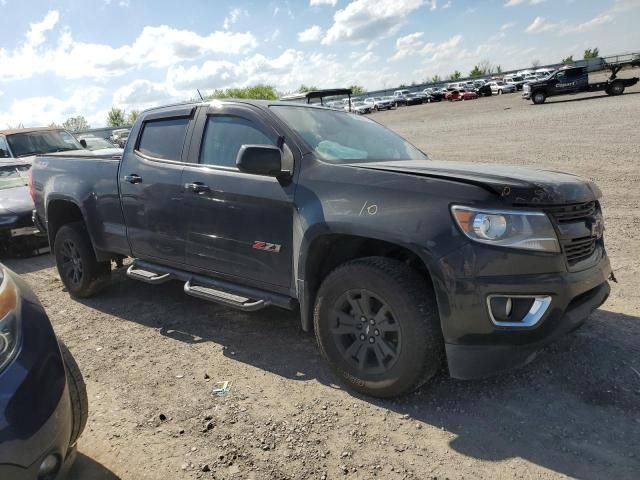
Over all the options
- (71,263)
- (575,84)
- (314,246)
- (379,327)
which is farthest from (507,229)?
(575,84)

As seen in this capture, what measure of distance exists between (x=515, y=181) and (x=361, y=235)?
886 millimetres

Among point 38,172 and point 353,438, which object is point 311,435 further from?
point 38,172

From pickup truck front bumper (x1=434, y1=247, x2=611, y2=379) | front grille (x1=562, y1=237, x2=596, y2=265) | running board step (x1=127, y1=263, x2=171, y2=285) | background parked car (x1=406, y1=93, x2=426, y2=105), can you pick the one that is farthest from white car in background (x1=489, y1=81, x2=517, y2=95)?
pickup truck front bumper (x1=434, y1=247, x2=611, y2=379)

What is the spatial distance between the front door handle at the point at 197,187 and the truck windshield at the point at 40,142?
8.00 m

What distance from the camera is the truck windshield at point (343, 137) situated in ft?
11.6

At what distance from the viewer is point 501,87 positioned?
49.7 metres

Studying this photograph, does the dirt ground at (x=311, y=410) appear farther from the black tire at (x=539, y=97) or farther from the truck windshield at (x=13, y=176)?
the black tire at (x=539, y=97)

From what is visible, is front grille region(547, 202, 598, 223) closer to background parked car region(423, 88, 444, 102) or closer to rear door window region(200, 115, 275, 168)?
rear door window region(200, 115, 275, 168)

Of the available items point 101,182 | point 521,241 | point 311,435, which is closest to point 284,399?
point 311,435

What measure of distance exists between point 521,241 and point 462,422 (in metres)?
1.09

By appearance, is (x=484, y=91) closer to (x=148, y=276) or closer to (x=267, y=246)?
(x=148, y=276)

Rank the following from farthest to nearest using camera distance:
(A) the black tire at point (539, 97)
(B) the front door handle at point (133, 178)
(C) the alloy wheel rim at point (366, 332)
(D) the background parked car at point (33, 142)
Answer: (A) the black tire at point (539, 97), (D) the background parked car at point (33, 142), (B) the front door handle at point (133, 178), (C) the alloy wheel rim at point (366, 332)

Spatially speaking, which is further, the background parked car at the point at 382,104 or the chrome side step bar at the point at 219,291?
the background parked car at the point at 382,104

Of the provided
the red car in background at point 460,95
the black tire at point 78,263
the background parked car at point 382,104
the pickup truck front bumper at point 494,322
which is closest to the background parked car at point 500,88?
the red car in background at point 460,95
